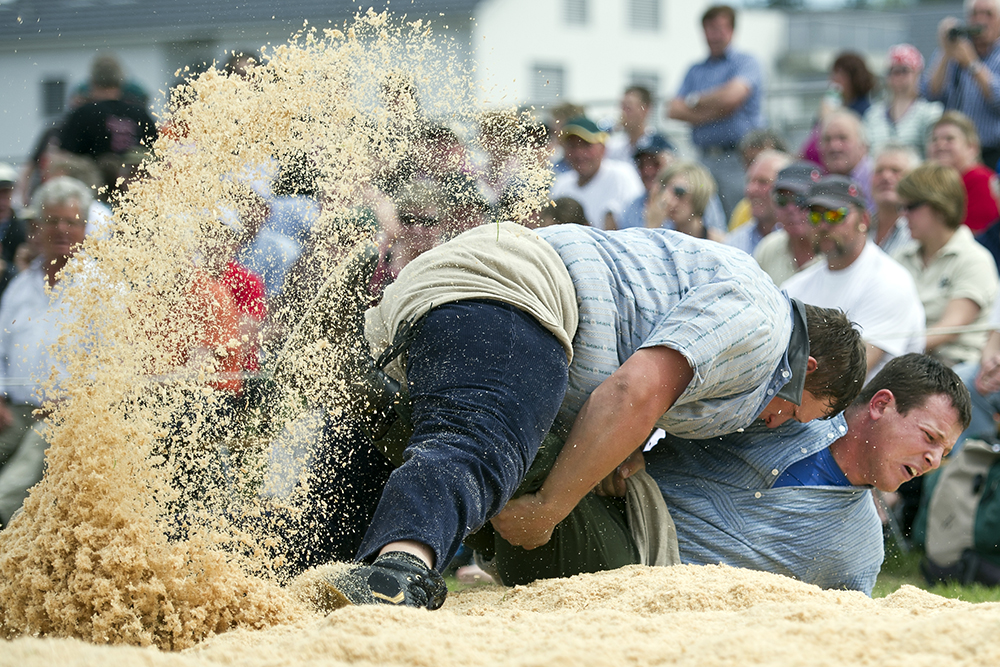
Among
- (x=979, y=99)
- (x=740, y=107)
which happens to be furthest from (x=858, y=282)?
(x=740, y=107)

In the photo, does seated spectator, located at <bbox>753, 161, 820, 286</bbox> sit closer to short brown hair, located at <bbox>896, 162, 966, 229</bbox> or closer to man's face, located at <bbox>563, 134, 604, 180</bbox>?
short brown hair, located at <bbox>896, 162, 966, 229</bbox>

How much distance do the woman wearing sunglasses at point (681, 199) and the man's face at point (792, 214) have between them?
0.54 metres

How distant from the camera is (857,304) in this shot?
4.75 m

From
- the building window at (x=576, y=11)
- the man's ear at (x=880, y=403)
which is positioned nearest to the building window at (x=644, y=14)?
the building window at (x=576, y=11)

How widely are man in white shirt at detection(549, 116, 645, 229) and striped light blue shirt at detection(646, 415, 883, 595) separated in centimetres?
328

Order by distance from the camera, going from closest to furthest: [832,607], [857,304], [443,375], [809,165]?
[832,607] < [443,375] < [857,304] < [809,165]

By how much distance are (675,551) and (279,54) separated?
1.88 meters

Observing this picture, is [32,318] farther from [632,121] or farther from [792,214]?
[632,121]

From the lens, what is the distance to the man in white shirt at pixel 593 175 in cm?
636

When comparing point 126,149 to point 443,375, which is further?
point 126,149

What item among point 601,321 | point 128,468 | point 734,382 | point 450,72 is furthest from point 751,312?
point 128,468

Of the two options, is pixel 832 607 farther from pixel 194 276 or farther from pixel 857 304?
pixel 857 304

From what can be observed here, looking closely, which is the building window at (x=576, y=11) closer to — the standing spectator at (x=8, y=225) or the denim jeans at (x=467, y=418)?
the standing spectator at (x=8, y=225)

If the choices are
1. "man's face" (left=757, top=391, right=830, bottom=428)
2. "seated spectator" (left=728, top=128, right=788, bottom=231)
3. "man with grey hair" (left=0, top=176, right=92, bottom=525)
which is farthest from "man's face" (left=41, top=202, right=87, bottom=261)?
"seated spectator" (left=728, top=128, right=788, bottom=231)
